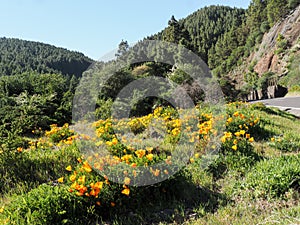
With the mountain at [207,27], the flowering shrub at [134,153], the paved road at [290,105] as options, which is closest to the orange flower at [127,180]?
the flowering shrub at [134,153]

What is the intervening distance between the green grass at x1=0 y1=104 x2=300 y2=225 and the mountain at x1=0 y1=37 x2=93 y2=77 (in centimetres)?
9851

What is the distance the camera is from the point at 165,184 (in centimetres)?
351

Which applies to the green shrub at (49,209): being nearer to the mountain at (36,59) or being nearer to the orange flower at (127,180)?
the orange flower at (127,180)

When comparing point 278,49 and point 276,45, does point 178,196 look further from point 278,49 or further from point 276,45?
point 276,45

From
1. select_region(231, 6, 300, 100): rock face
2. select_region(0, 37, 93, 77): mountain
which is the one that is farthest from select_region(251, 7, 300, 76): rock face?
select_region(0, 37, 93, 77): mountain

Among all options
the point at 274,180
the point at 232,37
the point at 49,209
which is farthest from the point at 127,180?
the point at 232,37

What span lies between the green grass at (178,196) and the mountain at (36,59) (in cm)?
9851

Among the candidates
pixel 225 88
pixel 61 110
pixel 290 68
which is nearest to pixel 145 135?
pixel 61 110

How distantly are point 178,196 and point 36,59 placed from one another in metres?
130

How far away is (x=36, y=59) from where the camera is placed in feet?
390

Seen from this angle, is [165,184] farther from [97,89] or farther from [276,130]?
[97,89]

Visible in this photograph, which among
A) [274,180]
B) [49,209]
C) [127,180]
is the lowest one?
[274,180]

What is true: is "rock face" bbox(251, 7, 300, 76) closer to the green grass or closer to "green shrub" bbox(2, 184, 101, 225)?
the green grass

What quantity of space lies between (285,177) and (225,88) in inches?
612
